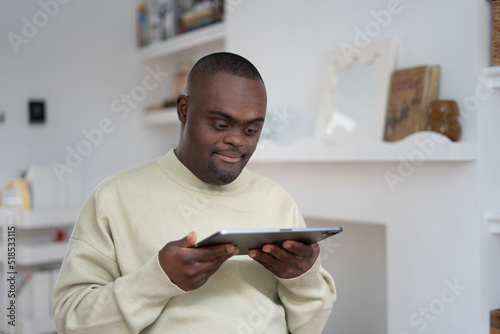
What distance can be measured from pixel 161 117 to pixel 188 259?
241 cm

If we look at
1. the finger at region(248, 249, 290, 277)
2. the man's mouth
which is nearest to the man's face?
the man's mouth

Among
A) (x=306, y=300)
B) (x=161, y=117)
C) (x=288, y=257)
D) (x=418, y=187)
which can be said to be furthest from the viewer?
(x=161, y=117)

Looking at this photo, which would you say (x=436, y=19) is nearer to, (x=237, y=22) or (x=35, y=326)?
(x=237, y=22)

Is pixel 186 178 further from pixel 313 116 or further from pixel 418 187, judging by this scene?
pixel 313 116

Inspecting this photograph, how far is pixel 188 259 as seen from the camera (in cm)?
92

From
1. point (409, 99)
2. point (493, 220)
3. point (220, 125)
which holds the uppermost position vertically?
point (409, 99)

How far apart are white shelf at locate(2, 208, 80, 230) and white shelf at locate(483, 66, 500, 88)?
7.01 feet

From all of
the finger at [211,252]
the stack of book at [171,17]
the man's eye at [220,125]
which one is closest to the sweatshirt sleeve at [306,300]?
the finger at [211,252]

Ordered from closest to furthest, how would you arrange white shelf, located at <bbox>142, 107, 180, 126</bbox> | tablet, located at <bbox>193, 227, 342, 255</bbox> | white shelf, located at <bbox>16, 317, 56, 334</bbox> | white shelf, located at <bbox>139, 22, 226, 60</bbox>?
tablet, located at <bbox>193, 227, 342, 255</bbox>
white shelf, located at <bbox>16, 317, 56, 334</bbox>
white shelf, located at <bbox>139, 22, 226, 60</bbox>
white shelf, located at <bbox>142, 107, 180, 126</bbox>

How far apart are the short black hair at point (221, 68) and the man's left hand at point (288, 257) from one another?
0.34m

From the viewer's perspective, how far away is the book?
179cm

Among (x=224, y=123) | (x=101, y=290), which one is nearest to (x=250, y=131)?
(x=224, y=123)

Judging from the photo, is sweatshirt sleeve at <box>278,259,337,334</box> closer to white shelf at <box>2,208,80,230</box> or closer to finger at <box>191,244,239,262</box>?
finger at <box>191,244,239,262</box>

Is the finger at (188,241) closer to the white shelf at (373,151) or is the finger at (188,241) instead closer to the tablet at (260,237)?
the tablet at (260,237)
